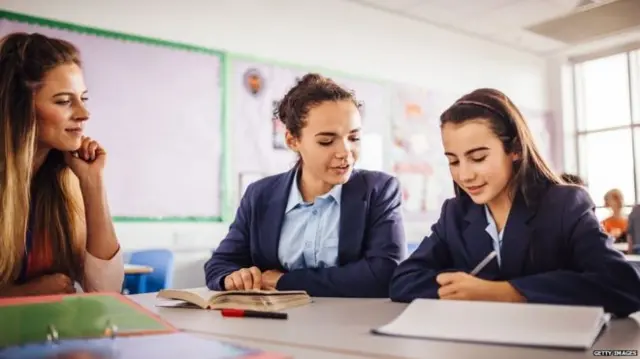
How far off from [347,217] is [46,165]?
784mm

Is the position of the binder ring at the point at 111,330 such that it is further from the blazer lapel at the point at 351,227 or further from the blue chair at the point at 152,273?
the blue chair at the point at 152,273

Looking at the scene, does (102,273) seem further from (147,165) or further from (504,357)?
(147,165)

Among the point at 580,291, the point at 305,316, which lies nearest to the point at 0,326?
the point at 305,316

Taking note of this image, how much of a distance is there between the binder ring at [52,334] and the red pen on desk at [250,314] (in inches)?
15.0

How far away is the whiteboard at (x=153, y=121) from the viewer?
3.52 meters

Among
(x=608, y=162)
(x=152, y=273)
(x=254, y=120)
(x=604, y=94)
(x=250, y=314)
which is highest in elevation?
(x=604, y=94)

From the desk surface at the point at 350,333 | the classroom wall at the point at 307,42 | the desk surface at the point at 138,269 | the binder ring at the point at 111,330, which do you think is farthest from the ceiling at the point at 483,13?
the binder ring at the point at 111,330

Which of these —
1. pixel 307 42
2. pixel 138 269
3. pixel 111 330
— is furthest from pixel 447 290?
pixel 307 42

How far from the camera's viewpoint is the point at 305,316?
3.90 ft

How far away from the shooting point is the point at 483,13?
532 centimetres

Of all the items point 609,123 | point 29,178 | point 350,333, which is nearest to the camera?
point 350,333

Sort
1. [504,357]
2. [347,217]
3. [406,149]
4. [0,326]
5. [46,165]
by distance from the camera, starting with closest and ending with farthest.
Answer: [504,357]
[0,326]
[46,165]
[347,217]
[406,149]

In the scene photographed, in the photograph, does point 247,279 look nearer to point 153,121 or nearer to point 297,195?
point 297,195

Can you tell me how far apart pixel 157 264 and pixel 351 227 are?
193 cm
